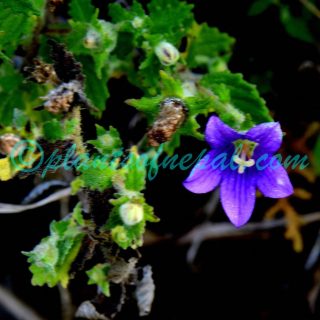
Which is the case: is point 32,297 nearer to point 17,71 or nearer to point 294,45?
point 17,71

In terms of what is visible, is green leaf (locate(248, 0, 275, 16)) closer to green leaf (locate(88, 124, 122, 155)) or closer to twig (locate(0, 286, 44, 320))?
green leaf (locate(88, 124, 122, 155))

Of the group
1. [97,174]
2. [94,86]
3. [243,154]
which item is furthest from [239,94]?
[97,174]

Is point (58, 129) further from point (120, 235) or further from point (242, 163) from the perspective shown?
point (242, 163)

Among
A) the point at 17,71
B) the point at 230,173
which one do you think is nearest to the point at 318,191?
the point at 230,173

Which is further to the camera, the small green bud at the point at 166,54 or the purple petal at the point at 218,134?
the small green bud at the point at 166,54

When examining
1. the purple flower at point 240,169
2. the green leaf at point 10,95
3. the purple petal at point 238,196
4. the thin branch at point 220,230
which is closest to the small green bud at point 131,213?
the purple flower at point 240,169

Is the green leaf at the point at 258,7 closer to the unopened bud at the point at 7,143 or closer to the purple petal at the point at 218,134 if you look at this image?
the purple petal at the point at 218,134
